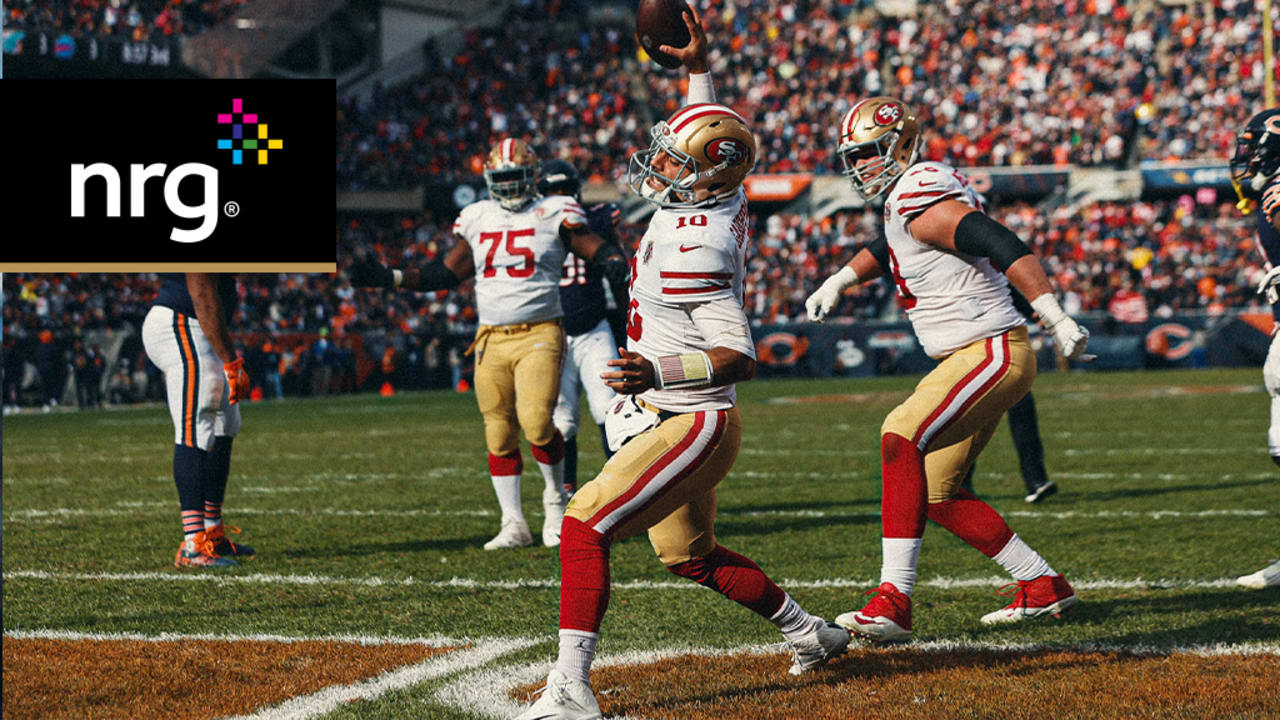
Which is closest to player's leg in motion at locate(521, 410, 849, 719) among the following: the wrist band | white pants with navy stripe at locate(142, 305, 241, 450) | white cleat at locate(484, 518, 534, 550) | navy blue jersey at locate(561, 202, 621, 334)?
the wrist band

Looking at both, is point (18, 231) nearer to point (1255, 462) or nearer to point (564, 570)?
point (564, 570)

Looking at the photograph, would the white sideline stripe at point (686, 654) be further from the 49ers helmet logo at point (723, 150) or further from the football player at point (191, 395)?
the football player at point (191, 395)

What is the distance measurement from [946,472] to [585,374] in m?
3.25

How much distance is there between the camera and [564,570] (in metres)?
3.53

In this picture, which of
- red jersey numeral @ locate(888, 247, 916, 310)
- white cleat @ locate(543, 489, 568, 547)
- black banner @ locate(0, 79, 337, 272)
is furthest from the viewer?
white cleat @ locate(543, 489, 568, 547)

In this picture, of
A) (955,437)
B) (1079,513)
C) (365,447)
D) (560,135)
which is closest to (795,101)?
(560,135)

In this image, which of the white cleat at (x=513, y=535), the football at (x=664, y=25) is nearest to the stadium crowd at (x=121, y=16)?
the white cleat at (x=513, y=535)

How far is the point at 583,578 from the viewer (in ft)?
11.5

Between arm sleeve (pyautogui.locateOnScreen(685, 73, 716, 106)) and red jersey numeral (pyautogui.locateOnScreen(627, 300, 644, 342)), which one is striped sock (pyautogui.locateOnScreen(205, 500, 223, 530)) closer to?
red jersey numeral (pyautogui.locateOnScreen(627, 300, 644, 342))

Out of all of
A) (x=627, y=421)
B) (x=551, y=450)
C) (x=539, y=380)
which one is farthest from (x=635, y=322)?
(x=551, y=450)

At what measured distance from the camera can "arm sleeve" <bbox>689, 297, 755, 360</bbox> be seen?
3.59m

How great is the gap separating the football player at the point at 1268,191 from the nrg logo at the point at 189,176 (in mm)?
3826

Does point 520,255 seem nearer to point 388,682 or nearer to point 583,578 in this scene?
point 388,682

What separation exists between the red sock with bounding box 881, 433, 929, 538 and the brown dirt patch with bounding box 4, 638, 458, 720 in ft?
4.92
